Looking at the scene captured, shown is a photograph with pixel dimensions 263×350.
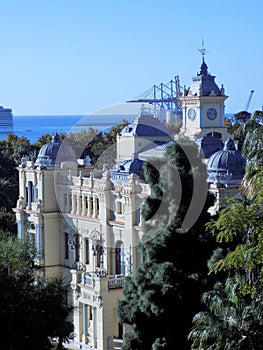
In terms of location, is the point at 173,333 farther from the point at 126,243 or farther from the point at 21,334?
the point at 126,243

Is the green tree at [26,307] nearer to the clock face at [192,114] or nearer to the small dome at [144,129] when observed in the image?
the small dome at [144,129]

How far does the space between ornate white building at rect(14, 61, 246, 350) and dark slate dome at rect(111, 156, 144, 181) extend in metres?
0.05

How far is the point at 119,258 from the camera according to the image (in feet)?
158

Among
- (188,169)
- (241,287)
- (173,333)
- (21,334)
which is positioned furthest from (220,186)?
(241,287)

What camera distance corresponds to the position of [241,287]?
23078 millimetres

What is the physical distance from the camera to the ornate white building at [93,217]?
141 ft

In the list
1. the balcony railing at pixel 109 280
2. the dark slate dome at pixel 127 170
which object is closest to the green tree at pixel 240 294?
the balcony railing at pixel 109 280

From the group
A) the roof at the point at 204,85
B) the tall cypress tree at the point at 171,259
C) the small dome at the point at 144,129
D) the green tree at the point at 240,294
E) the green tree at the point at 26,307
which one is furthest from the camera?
the roof at the point at 204,85

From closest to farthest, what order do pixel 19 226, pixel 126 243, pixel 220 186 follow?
1. pixel 220 186
2. pixel 126 243
3. pixel 19 226

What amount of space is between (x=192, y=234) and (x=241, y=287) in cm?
1185

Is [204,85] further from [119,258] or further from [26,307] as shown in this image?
[26,307]

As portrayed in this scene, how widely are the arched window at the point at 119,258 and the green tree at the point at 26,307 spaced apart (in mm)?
10905

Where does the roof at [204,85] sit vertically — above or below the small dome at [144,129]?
above

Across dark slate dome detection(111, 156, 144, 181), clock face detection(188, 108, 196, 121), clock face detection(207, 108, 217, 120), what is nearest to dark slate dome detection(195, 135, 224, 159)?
dark slate dome detection(111, 156, 144, 181)
